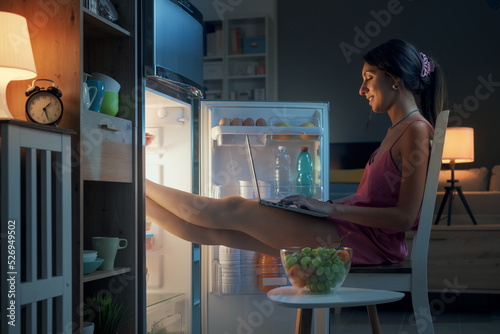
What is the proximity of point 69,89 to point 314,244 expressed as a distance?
0.94 m

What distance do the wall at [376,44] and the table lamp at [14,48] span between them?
4.15 metres

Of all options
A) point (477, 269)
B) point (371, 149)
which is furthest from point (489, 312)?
point (371, 149)

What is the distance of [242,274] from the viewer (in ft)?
8.54

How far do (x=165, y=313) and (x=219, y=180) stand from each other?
0.64 metres

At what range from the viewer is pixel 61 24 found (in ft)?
5.28

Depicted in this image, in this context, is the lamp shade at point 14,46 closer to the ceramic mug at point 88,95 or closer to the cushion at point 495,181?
the ceramic mug at point 88,95

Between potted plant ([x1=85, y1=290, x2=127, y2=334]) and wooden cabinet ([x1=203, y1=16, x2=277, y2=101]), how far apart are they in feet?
13.0

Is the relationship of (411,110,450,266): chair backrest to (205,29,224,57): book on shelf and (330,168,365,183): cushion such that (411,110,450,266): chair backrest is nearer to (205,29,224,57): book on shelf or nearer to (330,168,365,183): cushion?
(330,168,365,183): cushion

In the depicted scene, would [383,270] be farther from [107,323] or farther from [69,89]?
[69,89]

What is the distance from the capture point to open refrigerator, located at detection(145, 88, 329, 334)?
241 cm

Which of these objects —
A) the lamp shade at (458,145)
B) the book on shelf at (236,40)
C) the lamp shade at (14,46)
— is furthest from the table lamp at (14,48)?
the book on shelf at (236,40)

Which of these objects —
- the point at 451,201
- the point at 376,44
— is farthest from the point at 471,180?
the point at 376,44

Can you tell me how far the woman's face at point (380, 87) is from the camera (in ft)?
6.65

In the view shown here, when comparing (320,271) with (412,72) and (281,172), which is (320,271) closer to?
(412,72)
